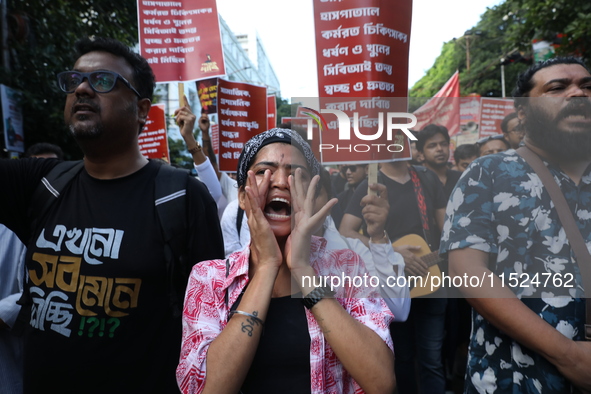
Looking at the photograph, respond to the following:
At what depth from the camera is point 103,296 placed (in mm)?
1764

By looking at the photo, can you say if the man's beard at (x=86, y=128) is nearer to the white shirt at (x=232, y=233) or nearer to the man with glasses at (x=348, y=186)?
the man with glasses at (x=348, y=186)

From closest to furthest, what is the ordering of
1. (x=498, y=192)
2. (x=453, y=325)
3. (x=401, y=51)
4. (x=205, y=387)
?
(x=205, y=387)
(x=498, y=192)
(x=401, y=51)
(x=453, y=325)

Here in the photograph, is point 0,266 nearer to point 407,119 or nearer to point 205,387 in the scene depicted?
point 205,387

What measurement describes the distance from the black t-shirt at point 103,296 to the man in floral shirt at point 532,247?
1.00 metres

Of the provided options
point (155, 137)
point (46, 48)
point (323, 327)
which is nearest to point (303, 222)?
point (323, 327)

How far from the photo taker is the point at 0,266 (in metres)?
2.27

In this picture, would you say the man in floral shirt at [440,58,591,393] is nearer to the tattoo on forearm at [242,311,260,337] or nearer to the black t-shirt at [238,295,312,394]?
the black t-shirt at [238,295,312,394]

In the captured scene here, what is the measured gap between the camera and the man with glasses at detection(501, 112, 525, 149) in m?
1.88

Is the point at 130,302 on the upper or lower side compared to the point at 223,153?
lower

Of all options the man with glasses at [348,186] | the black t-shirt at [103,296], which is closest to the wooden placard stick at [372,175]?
the man with glasses at [348,186]

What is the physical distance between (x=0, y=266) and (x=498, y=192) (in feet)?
7.08

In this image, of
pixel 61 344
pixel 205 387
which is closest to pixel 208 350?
pixel 205 387

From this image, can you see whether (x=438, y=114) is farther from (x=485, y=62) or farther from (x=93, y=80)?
(x=485, y=62)

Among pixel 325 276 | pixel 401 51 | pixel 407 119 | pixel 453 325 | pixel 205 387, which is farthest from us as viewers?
pixel 453 325
